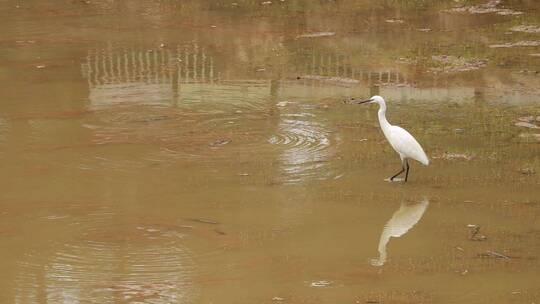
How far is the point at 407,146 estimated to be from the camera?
976cm

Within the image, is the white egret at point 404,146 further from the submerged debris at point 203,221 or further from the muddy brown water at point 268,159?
the submerged debris at point 203,221

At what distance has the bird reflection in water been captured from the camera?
833 centimetres

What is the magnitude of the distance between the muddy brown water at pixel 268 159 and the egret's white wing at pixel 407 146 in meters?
0.28

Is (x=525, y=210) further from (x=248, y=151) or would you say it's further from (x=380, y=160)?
(x=248, y=151)

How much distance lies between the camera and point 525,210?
902cm

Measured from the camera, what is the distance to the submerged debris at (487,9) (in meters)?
17.5

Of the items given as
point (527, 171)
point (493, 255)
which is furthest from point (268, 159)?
point (493, 255)

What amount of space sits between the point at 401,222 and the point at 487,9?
9.72m

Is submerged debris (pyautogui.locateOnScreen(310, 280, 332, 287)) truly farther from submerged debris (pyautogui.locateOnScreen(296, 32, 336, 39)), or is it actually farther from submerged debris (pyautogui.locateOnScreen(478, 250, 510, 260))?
submerged debris (pyautogui.locateOnScreen(296, 32, 336, 39))

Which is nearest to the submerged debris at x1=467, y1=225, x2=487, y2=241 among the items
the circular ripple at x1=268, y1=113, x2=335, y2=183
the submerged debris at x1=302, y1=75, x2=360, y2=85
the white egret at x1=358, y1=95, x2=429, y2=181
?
the white egret at x1=358, y1=95, x2=429, y2=181

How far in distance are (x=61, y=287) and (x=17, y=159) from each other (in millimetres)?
3426

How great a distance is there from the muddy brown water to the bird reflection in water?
0.08ft

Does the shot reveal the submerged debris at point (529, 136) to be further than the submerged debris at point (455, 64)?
No

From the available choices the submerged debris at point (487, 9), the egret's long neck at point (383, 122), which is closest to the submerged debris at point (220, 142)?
the egret's long neck at point (383, 122)
